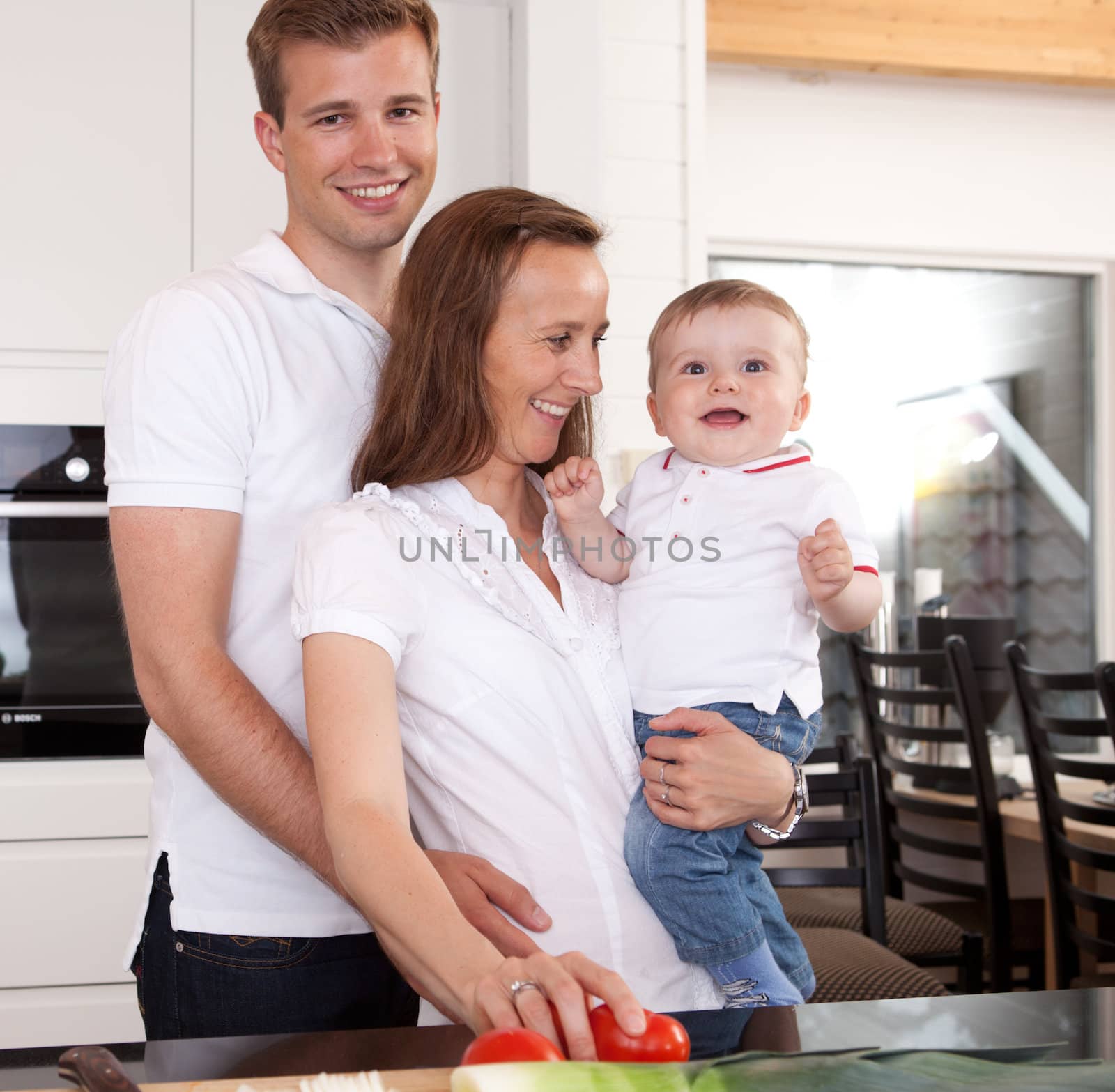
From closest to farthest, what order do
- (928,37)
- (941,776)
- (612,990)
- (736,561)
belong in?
(612,990), (736,561), (941,776), (928,37)

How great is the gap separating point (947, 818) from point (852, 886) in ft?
2.55

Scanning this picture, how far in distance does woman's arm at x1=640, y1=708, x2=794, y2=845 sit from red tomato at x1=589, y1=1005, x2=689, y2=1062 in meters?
0.50

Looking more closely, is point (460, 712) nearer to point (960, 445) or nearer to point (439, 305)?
point (439, 305)

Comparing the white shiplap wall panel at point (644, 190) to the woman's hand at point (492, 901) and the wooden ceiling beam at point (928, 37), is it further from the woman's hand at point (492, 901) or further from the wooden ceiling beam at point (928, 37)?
the woman's hand at point (492, 901)

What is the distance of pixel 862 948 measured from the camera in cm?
278

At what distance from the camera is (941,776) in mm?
3545

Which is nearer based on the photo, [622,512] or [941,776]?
[622,512]

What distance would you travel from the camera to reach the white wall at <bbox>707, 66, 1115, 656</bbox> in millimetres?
4293

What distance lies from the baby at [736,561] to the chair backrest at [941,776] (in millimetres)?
2078

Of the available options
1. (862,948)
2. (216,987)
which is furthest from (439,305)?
(862,948)

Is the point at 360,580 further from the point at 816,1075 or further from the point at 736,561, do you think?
the point at 816,1075

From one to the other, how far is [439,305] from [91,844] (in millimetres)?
1751

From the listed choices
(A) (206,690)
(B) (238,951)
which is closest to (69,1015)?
(B) (238,951)

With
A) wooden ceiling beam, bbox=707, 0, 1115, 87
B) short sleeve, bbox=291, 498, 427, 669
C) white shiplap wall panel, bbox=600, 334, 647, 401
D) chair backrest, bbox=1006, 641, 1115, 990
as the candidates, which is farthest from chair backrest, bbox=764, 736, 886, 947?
wooden ceiling beam, bbox=707, 0, 1115, 87
